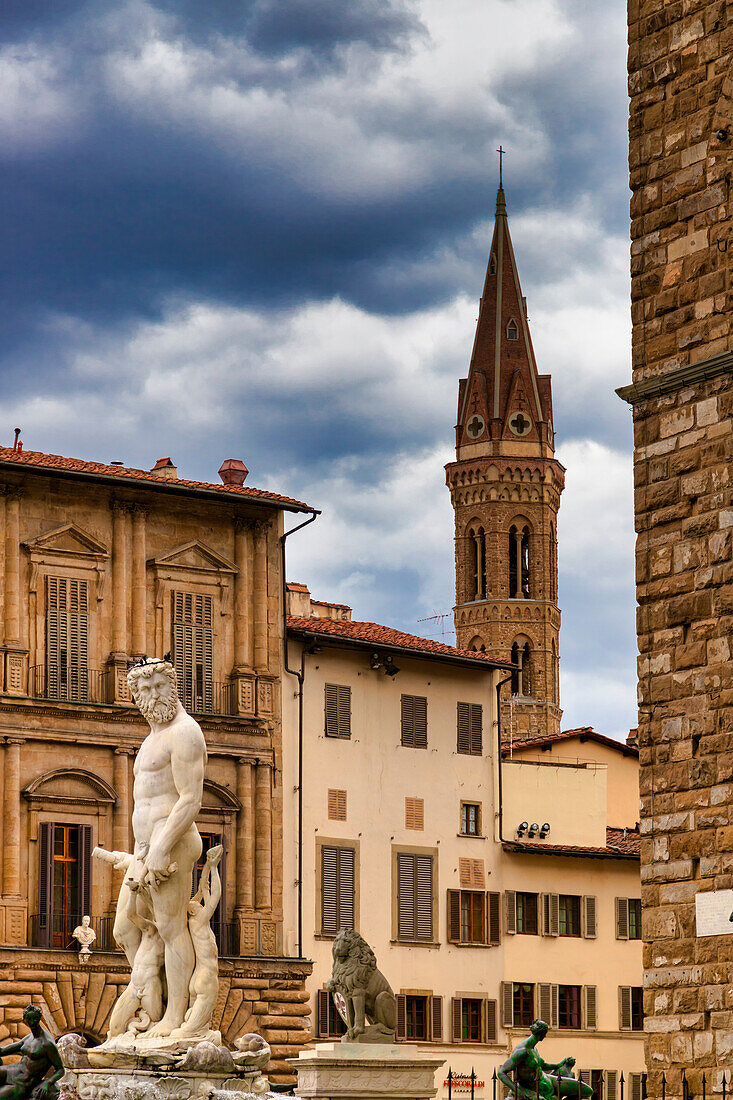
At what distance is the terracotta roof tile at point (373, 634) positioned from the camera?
40.5m

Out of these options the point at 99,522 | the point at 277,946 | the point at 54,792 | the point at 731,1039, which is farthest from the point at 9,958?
the point at 731,1039

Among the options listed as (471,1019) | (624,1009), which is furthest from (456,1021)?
(624,1009)

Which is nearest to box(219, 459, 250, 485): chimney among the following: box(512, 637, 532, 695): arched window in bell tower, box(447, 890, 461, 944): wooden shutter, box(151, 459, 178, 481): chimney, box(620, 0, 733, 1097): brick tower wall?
box(151, 459, 178, 481): chimney

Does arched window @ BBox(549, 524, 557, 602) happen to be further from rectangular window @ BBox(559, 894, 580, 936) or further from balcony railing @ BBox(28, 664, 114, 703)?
balcony railing @ BBox(28, 664, 114, 703)

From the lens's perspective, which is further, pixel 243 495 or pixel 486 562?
pixel 486 562

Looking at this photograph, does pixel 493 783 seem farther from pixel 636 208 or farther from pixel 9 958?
pixel 636 208

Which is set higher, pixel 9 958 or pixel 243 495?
pixel 243 495

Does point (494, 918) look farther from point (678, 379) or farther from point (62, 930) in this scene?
point (678, 379)

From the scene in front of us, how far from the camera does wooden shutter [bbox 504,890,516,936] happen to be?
139 ft

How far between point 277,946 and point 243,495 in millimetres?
8467

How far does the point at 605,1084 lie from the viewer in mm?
43531

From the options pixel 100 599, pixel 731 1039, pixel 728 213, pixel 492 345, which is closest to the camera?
pixel 731 1039

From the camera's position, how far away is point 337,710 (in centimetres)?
4038

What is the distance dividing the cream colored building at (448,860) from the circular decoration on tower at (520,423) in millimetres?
54971
